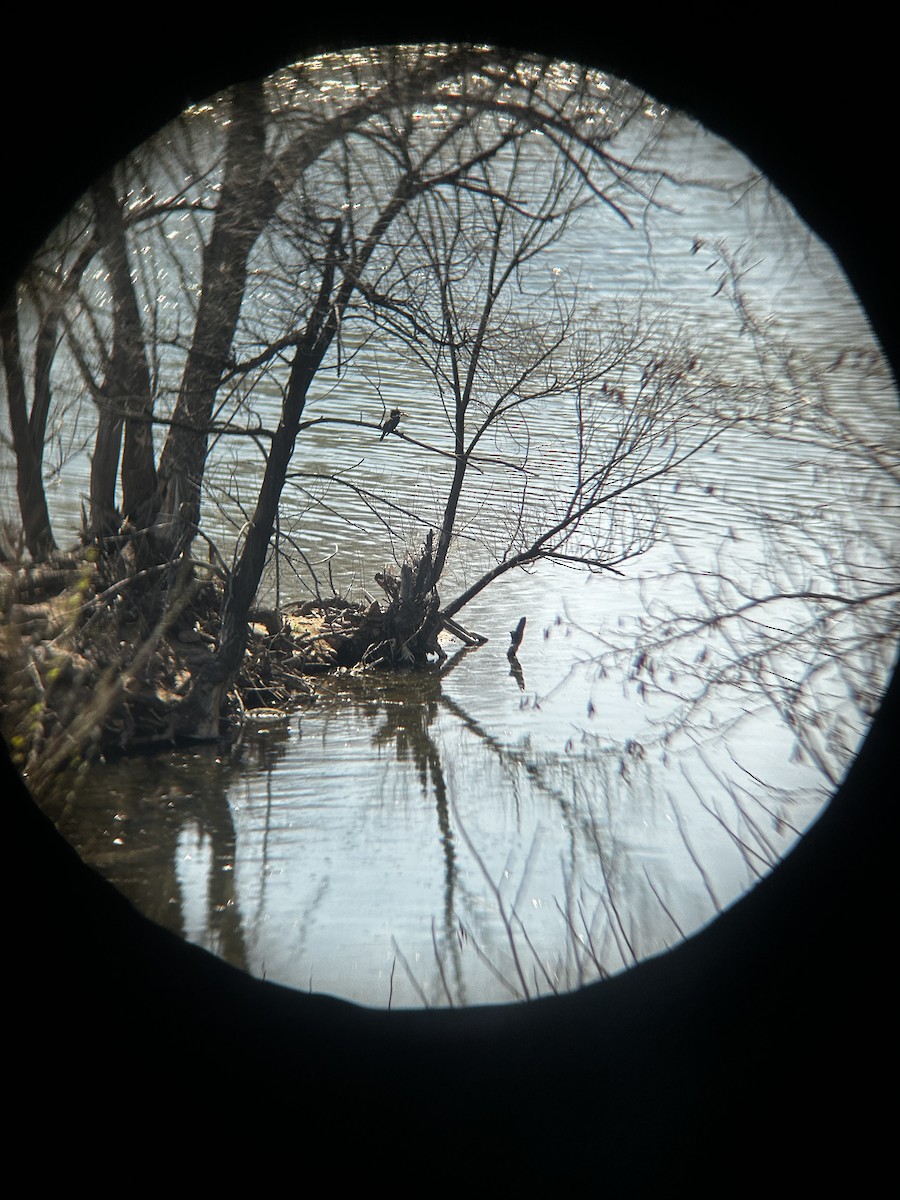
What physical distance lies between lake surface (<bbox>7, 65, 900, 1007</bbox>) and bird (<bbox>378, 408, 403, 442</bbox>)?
22mm

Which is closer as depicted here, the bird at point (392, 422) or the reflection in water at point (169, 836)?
the reflection in water at point (169, 836)

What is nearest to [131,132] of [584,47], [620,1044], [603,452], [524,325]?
[584,47]

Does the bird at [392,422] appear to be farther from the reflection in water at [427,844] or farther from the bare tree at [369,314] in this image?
the reflection in water at [427,844]

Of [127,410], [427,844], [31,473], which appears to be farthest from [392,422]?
[427,844]

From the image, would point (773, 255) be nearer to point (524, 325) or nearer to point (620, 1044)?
point (524, 325)

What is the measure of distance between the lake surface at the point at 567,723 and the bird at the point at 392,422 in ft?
0.07

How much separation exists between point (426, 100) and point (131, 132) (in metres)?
0.54

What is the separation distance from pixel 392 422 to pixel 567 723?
682 mm

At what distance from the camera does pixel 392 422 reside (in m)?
1.95

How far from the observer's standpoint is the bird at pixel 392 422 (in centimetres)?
194

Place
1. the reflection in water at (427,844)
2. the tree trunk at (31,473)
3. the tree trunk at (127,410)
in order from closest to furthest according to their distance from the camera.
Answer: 1. the reflection in water at (427,844)
2. the tree trunk at (31,473)
3. the tree trunk at (127,410)

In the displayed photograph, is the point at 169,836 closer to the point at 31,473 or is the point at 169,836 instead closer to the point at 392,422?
the point at 31,473

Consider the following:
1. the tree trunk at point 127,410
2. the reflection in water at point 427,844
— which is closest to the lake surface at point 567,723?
the reflection in water at point 427,844

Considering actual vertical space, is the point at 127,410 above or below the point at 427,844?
above
